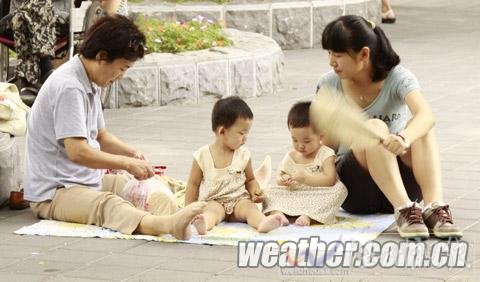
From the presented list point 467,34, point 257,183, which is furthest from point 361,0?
point 257,183

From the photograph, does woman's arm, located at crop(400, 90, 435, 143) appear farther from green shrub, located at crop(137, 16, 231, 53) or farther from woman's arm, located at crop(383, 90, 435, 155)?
green shrub, located at crop(137, 16, 231, 53)

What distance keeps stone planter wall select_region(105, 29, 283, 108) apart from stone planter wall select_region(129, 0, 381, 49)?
217 centimetres

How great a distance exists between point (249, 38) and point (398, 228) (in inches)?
222

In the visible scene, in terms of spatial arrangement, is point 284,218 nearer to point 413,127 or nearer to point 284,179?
point 284,179

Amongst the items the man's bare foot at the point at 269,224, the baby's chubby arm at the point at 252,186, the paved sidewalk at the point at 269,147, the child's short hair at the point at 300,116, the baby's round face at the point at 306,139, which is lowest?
the paved sidewalk at the point at 269,147

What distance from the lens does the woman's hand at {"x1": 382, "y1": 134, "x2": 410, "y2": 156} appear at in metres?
5.96

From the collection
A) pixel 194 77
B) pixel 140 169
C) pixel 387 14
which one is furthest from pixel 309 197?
pixel 387 14

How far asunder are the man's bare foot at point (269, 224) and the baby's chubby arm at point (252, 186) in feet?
1.07

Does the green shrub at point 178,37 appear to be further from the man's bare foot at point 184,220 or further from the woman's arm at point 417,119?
the man's bare foot at point 184,220

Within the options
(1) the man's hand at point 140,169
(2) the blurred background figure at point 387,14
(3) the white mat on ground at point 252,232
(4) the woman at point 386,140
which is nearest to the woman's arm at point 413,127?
(4) the woman at point 386,140

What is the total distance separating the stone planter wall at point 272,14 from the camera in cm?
1295

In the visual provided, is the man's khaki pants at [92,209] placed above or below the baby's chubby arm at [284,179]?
below

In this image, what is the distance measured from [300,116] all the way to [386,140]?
64 cm

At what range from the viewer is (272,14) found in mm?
13461
